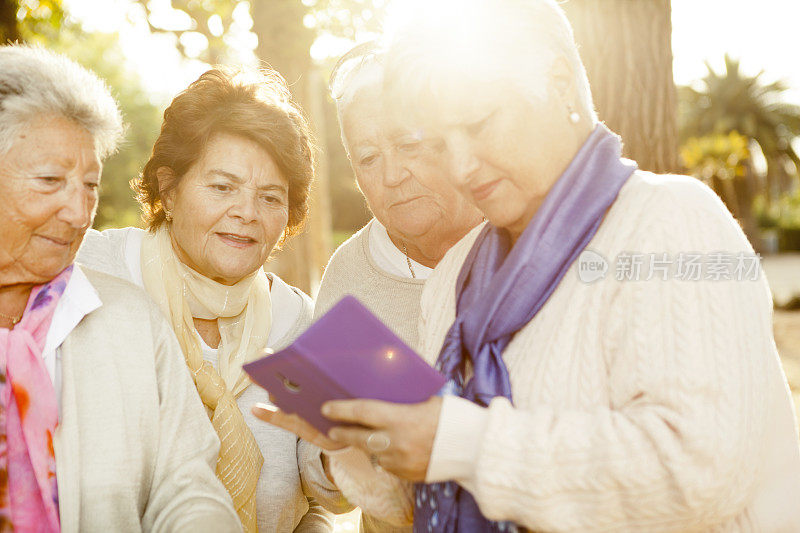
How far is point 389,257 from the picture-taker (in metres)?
3.42

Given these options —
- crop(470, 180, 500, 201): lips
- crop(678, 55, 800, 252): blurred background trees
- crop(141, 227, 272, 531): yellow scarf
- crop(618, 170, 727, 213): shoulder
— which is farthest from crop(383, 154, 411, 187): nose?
crop(678, 55, 800, 252): blurred background trees

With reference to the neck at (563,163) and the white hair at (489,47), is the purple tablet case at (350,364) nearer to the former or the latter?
the neck at (563,163)

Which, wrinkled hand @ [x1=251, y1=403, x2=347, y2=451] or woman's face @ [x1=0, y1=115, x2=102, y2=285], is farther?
woman's face @ [x1=0, y1=115, x2=102, y2=285]

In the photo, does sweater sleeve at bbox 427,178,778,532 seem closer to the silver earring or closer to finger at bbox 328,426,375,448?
finger at bbox 328,426,375,448

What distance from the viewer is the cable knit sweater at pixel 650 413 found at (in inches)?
61.9

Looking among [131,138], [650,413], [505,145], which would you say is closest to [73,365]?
[505,145]

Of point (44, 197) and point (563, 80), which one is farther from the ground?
point (563, 80)

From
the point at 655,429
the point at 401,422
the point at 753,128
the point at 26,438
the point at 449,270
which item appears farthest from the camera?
the point at 753,128

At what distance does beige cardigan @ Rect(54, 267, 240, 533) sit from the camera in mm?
2229

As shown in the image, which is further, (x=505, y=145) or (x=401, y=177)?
(x=401, y=177)

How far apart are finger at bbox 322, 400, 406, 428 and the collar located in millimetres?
1044

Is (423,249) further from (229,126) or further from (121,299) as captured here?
(121,299)

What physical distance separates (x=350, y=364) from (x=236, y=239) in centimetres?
170

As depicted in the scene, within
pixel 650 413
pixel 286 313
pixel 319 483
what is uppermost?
pixel 650 413
